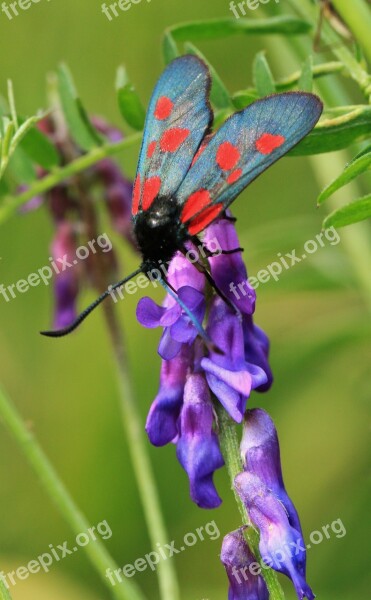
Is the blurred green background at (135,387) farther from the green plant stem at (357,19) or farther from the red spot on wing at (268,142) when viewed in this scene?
the red spot on wing at (268,142)

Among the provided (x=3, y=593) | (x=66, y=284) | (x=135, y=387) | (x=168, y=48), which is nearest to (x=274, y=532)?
(x=3, y=593)

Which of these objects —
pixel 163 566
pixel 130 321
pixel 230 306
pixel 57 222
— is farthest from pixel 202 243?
pixel 130 321

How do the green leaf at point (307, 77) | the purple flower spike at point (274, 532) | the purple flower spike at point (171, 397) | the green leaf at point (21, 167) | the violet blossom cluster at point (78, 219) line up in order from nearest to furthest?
the purple flower spike at point (274, 532) → the purple flower spike at point (171, 397) → the green leaf at point (307, 77) → the green leaf at point (21, 167) → the violet blossom cluster at point (78, 219)

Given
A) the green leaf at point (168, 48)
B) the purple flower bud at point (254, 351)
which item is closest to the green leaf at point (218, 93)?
the green leaf at point (168, 48)

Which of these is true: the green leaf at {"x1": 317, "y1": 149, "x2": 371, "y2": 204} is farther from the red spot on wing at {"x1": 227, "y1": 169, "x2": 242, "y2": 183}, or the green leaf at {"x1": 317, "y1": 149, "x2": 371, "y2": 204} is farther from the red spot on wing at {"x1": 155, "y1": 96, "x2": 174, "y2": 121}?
the red spot on wing at {"x1": 155, "y1": 96, "x2": 174, "y2": 121}

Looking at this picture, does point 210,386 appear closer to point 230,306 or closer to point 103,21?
point 230,306

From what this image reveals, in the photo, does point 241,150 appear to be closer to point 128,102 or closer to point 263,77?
point 263,77
